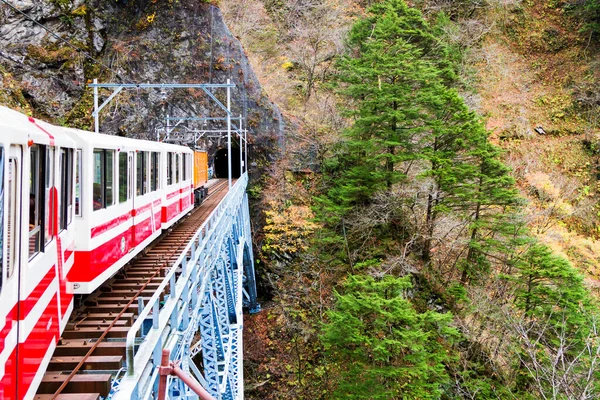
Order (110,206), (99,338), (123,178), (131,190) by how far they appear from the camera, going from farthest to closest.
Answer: (131,190) → (123,178) → (110,206) → (99,338)

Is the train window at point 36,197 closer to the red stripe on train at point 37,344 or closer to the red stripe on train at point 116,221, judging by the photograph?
the red stripe on train at point 37,344

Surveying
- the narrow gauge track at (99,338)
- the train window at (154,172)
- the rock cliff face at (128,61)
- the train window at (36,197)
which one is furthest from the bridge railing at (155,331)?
the rock cliff face at (128,61)

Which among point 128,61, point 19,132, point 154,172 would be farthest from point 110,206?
point 128,61

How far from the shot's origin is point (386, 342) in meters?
11.6

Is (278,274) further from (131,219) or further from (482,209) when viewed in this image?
(131,219)

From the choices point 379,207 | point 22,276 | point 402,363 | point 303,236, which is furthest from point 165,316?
point 303,236

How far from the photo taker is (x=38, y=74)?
24.8 m

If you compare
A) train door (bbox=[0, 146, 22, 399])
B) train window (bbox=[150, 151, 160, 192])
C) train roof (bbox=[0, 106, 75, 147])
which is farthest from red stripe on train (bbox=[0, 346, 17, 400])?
train window (bbox=[150, 151, 160, 192])

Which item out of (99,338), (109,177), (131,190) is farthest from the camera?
(131,190)

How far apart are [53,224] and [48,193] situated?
0.37 metres

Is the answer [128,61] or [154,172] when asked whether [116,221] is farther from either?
[128,61]

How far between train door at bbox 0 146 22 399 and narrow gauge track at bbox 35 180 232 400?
0.87 m

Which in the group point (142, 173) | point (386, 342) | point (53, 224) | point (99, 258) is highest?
point (142, 173)

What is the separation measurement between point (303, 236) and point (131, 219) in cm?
1443
